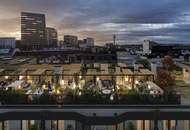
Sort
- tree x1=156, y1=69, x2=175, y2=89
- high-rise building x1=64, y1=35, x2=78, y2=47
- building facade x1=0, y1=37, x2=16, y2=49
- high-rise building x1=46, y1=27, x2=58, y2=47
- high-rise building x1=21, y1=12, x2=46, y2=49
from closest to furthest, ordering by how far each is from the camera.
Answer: tree x1=156, y1=69, x2=175, y2=89 → building facade x1=0, y1=37, x2=16, y2=49 → high-rise building x1=64, y1=35, x2=78, y2=47 → high-rise building x1=21, y1=12, x2=46, y2=49 → high-rise building x1=46, y1=27, x2=58, y2=47

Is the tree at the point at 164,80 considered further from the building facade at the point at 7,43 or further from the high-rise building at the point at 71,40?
the high-rise building at the point at 71,40

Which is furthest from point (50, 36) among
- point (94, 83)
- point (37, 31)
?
point (94, 83)

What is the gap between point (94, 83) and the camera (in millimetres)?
19344

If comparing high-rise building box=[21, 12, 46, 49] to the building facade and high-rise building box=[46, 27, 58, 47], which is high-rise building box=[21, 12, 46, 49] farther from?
the building facade

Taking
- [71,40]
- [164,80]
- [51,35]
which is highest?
[51,35]

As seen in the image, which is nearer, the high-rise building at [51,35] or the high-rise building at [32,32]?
the high-rise building at [32,32]

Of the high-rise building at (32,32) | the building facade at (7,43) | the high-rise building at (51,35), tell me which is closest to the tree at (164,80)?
the building facade at (7,43)

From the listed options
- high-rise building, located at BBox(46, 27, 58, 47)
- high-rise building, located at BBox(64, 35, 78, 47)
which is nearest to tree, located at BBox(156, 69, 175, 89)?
high-rise building, located at BBox(64, 35, 78, 47)

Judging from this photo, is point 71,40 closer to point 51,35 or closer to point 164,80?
point 51,35

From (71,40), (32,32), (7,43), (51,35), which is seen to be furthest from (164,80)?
(51,35)

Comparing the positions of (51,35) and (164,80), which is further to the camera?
(51,35)

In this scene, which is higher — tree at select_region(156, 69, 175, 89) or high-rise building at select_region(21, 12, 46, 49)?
high-rise building at select_region(21, 12, 46, 49)

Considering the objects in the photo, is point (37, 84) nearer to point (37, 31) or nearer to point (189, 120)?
point (189, 120)

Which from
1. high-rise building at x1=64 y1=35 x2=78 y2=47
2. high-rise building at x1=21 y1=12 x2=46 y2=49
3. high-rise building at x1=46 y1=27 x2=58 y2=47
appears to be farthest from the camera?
high-rise building at x1=46 y1=27 x2=58 y2=47
